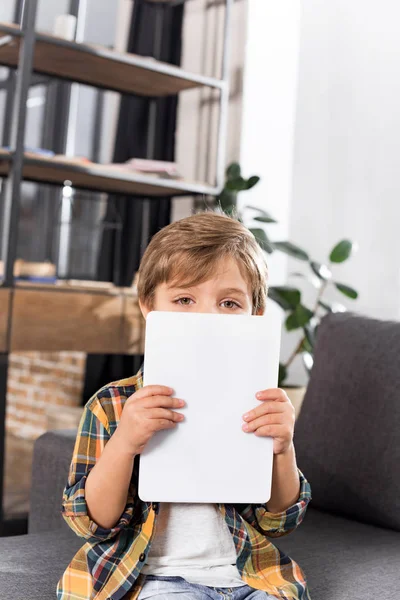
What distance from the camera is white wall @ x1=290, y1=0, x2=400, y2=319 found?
3.15m

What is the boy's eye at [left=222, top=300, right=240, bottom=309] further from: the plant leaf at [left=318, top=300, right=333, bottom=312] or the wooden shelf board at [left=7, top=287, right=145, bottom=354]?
the plant leaf at [left=318, top=300, right=333, bottom=312]

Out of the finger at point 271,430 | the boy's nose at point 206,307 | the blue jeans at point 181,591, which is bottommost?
Result: the blue jeans at point 181,591

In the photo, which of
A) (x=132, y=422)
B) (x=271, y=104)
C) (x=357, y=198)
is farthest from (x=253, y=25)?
(x=132, y=422)

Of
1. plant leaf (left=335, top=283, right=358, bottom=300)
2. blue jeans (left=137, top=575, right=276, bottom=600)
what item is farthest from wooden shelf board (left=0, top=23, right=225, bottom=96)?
blue jeans (left=137, top=575, right=276, bottom=600)

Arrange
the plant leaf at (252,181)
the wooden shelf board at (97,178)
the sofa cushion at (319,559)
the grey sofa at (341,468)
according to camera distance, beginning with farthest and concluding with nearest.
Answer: the plant leaf at (252,181), the wooden shelf board at (97,178), the grey sofa at (341,468), the sofa cushion at (319,559)

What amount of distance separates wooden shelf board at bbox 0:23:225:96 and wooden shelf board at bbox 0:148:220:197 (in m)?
0.39

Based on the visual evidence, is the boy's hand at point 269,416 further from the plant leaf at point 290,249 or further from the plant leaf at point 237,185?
the plant leaf at point 237,185

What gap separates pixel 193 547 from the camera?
1.05m

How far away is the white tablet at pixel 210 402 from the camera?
98 cm

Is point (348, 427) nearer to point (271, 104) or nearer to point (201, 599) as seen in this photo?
point (201, 599)

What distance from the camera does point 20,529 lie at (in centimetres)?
265

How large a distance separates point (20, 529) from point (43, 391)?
1.78 meters

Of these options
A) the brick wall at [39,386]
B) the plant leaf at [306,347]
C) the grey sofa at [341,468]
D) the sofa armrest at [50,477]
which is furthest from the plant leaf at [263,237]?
the brick wall at [39,386]

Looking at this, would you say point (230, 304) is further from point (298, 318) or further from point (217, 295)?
point (298, 318)
